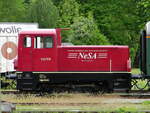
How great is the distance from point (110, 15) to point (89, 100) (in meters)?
48.7

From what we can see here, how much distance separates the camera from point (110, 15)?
66312mm

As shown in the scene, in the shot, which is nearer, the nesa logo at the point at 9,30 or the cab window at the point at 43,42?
the cab window at the point at 43,42

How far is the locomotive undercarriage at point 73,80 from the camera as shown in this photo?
803 inches

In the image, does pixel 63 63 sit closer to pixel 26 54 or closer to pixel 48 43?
pixel 48 43

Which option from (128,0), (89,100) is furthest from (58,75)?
(128,0)

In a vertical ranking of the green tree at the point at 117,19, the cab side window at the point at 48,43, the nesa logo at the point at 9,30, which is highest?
the green tree at the point at 117,19

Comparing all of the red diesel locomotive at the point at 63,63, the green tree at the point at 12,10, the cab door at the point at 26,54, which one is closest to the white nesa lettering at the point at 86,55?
the red diesel locomotive at the point at 63,63

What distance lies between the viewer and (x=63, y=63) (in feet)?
67.8

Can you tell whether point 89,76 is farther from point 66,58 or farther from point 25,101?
point 25,101

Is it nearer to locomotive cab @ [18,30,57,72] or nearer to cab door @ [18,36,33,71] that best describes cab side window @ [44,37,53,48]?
locomotive cab @ [18,30,57,72]

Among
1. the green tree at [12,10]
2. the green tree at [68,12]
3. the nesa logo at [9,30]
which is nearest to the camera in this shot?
the nesa logo at [9,30]

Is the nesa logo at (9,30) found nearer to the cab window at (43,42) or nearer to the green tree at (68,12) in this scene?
the cab window at (43,42)

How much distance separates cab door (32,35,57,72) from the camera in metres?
20.4

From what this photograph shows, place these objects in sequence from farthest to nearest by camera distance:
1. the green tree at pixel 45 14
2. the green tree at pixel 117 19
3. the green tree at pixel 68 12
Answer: the green tree at pixel 117 19 → the green tree at pixel 68 12 → the green tree at pixel 45 14
